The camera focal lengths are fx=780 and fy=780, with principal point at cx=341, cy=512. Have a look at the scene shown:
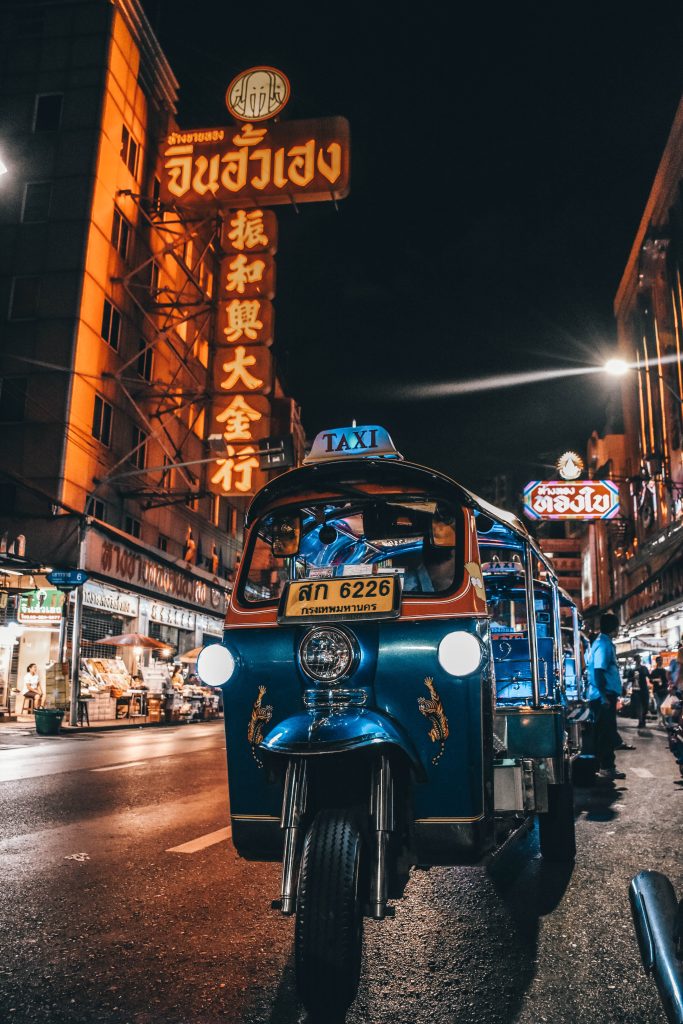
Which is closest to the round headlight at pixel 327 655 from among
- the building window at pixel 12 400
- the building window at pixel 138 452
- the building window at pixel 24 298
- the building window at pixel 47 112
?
the building window at pixel 12 400

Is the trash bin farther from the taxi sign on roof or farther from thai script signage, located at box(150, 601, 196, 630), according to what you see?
the taxi sign on roof

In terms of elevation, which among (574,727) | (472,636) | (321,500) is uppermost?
(321,500)

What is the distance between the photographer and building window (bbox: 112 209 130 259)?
28.5 meters

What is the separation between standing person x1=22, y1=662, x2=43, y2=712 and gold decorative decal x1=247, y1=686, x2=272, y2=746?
23.0 metres

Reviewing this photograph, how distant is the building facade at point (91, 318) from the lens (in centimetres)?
2472

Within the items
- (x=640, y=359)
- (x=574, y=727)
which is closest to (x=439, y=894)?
(x=574, y=727)

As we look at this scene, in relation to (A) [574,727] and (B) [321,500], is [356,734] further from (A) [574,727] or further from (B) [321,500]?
(A) [574,727]

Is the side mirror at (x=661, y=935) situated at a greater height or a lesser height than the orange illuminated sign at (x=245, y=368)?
lesser

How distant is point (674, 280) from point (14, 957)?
166ft

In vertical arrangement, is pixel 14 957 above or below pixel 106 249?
below

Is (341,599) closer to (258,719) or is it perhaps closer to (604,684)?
(258,719)

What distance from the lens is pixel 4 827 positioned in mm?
6832

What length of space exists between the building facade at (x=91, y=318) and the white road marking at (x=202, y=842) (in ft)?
54.6

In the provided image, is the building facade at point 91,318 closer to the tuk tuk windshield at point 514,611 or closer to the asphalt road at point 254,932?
the tuk tuk windshield at point 514,611
